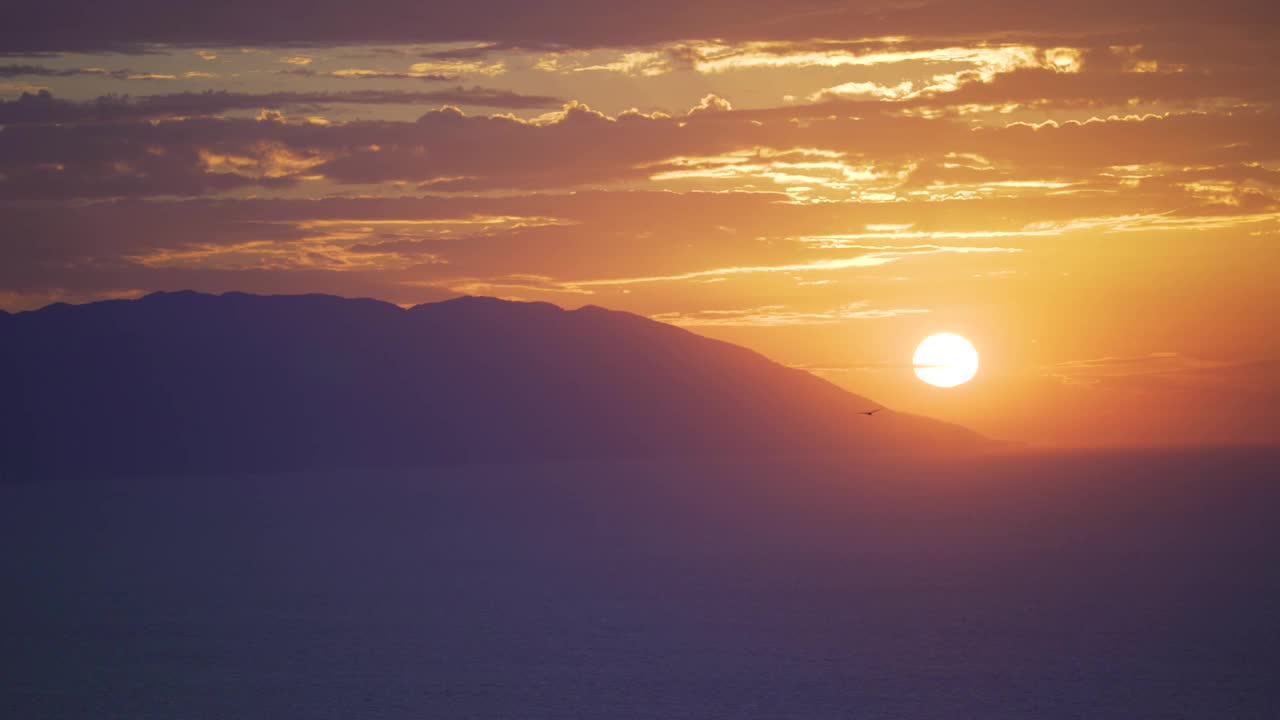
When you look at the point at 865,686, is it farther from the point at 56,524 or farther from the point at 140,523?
the point at 56,524

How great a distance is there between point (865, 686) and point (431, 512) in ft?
369

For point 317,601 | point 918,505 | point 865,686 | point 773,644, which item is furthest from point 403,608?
point 918,505

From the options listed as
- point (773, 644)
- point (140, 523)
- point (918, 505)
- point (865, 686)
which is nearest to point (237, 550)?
point (140, 523)

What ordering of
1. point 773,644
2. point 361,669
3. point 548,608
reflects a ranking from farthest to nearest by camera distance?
point 548,608, point 773,644, point 361,669

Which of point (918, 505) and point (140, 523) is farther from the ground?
point (918, 505)

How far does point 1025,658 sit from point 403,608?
40159 mm

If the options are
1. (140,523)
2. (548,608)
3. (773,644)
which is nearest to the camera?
(773,644)

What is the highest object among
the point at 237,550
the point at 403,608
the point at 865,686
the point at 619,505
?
the point at 619,505

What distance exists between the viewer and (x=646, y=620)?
73.1 m

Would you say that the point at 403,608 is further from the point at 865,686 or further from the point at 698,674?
the point at 865,686

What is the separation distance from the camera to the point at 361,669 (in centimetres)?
5984

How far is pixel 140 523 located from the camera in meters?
148

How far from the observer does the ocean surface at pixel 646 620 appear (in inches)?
2111

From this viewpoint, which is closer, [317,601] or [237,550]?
[317,601]
